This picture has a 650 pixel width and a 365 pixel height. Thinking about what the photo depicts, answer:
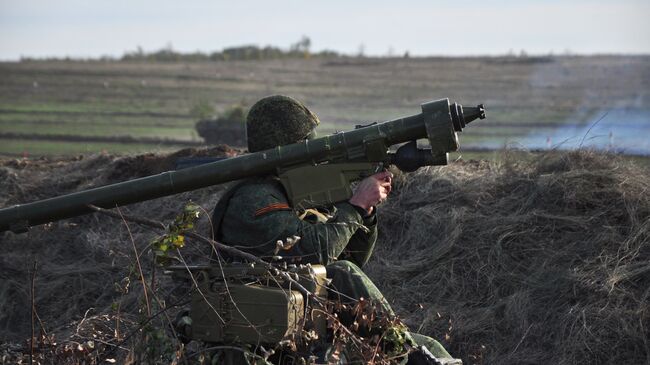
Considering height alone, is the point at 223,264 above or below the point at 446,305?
above

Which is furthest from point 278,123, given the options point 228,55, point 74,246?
point 228,55

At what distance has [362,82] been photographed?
38000 mm

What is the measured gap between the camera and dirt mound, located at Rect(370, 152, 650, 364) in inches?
301

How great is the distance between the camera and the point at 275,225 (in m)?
5.86

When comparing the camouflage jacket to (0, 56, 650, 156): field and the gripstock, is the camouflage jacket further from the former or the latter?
(0, 56, 650, 156): field

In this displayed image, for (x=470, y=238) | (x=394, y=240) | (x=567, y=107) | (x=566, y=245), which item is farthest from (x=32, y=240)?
(x=567, y=107)

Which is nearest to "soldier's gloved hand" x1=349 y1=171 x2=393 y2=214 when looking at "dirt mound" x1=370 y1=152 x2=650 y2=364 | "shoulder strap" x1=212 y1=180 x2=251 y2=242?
"shoulder strap" x1=212 y1=180 x2=251 y2=242

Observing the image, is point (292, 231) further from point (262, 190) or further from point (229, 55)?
point (229, 55)

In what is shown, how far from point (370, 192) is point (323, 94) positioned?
1121 inches

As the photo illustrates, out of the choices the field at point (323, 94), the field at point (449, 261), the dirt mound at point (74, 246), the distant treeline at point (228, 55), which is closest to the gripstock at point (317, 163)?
the field at point (449, 261)

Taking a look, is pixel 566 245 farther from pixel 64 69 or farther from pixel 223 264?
pixel 64 69

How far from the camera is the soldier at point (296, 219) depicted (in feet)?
18.7

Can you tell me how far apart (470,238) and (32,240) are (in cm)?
474

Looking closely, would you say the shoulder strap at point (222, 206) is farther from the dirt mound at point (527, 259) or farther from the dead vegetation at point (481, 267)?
the dirt mound at point (527, 259)
